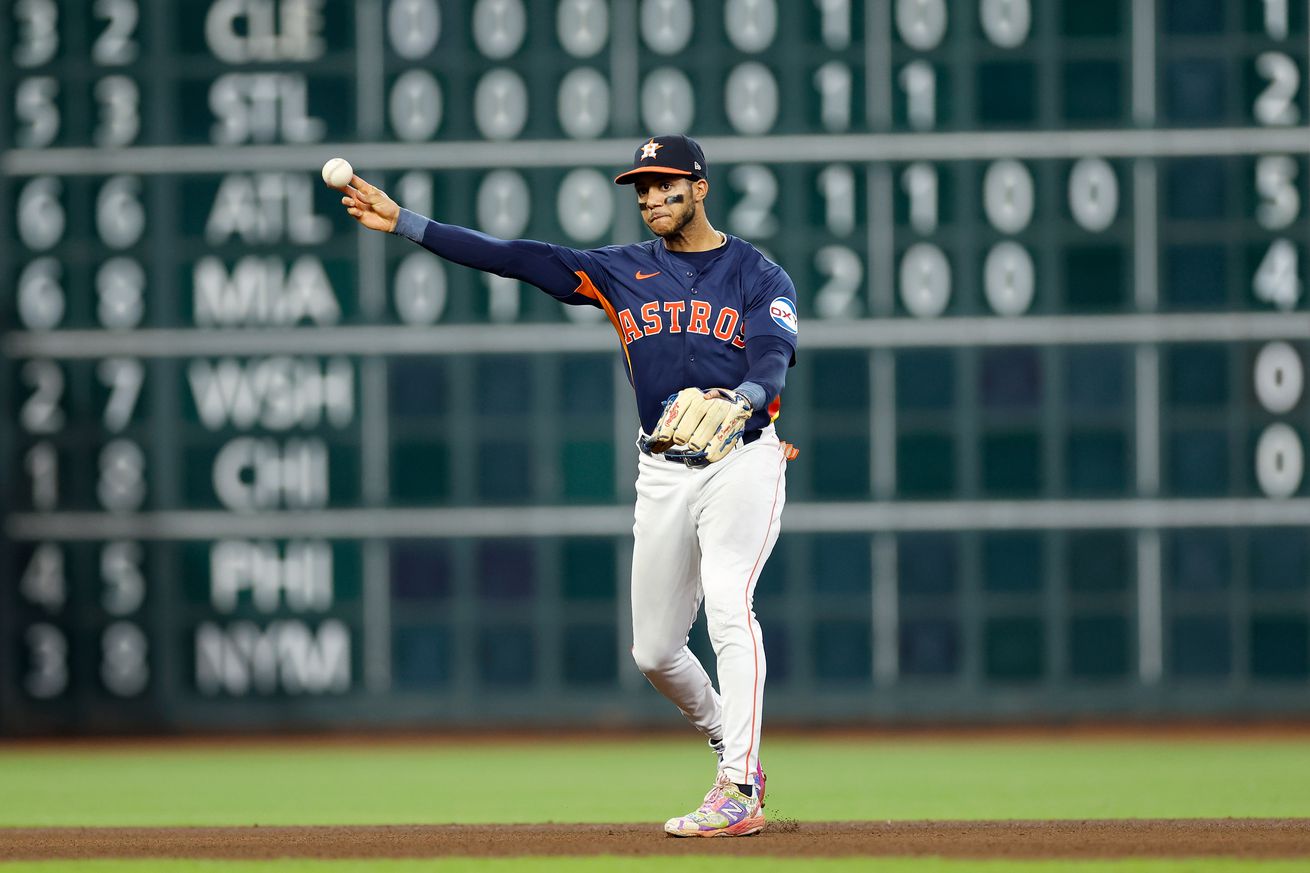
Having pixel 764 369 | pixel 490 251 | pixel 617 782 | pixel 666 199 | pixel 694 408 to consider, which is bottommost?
pixel 617 782

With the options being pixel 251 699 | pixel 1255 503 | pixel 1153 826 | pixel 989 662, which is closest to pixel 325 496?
pixel 251 699

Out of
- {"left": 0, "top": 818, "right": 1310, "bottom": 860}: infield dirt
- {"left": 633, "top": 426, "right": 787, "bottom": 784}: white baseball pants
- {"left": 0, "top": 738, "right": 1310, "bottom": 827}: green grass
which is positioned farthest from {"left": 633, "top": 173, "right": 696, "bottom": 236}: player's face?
{"left": 0, "top": 738, "right": 1310, "bottom": 827}: green grass

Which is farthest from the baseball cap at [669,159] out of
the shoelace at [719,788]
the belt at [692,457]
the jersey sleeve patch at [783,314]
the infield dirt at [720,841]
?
the infield dirt at [720,841]

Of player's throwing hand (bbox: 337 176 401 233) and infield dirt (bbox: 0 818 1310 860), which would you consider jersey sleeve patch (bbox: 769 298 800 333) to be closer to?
player's throwing hand (bbox: 337 176 401 233)

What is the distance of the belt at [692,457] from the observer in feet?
17.3

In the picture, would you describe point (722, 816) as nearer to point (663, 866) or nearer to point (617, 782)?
point (663, 866)

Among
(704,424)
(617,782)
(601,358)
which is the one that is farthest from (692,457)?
(601,358)

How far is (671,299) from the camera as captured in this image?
549cm

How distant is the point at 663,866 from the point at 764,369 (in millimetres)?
1396

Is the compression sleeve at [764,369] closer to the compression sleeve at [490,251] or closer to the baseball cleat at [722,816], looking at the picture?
the compression sleeve at [490,251]

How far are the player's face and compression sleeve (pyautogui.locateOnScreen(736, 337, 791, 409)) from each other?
1.35 feet

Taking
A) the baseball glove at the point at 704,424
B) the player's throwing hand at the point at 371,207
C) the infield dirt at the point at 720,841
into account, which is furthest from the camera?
the player's throwing hand at the point at 371,207

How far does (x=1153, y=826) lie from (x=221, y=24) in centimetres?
748

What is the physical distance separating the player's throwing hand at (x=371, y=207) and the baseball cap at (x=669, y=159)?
25.6 inches
